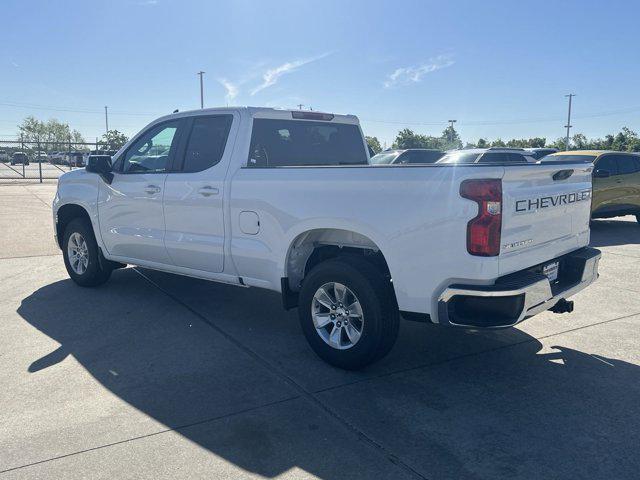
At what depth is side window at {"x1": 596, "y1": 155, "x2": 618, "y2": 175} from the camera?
12.0 m

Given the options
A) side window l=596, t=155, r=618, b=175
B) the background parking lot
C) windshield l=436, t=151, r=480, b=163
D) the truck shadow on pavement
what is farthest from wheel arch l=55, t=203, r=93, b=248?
side window l=596, t=155, r=618, b=175

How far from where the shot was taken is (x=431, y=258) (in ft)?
12.0

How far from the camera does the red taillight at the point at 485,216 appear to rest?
346 centimetres

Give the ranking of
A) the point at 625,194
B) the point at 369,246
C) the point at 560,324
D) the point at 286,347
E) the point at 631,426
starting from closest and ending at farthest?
1. the point at 631,426
2. the point at 369,246
3. the point at 286,347
4. the point at 560,324
5. the point at 625,194

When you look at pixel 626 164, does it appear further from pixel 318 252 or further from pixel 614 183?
pixel 318 252

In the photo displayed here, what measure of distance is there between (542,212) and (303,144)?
8.27ft

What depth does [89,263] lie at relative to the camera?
6.68m

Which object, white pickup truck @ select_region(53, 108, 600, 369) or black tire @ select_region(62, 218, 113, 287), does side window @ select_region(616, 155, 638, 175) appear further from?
black tire @ select_region(62, 218, 113, 287)

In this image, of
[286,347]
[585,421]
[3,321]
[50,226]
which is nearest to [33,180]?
[50,226]

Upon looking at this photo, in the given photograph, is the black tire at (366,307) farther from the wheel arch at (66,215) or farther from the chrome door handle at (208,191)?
the wheel arch at (66,215)

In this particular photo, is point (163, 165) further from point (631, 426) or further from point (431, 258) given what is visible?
point (631, 426)

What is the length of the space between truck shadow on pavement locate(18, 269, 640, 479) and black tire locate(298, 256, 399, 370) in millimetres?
161

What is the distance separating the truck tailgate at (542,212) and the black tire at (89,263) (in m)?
4.85

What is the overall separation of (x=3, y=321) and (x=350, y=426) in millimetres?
3887
